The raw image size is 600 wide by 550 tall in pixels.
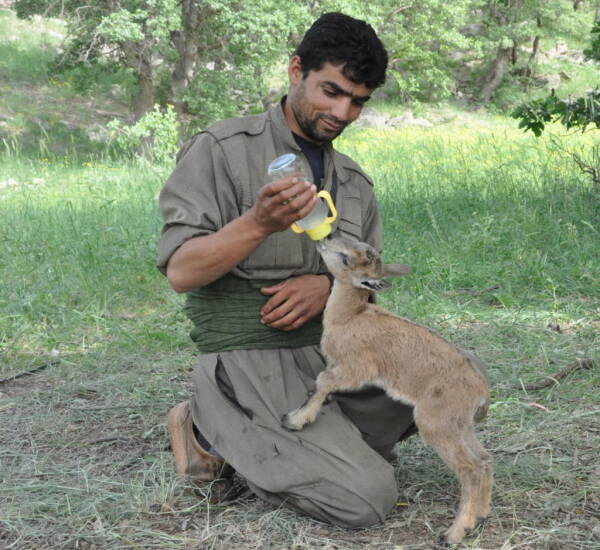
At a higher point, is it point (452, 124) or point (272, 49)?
point (272, 49)

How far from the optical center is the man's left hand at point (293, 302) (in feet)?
11.1

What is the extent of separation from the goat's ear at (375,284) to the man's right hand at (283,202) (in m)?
0.45

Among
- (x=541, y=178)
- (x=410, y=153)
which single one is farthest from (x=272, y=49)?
(x=541, y=178)

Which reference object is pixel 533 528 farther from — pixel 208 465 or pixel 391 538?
pixel 208 465

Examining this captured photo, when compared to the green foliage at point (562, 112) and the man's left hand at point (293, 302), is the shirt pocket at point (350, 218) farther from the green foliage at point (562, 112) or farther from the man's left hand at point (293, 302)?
the green foliage at point (562, 112)

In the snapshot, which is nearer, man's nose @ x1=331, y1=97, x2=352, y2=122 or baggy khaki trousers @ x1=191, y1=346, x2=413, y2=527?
baggy khaki trousers @ x1=191, y1=346, x2=413, y2=527

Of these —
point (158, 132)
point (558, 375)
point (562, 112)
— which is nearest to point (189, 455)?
point (558, 375)

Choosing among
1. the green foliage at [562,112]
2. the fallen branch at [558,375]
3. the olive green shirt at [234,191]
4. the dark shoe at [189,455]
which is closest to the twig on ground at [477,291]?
the fallen branch at [558,375]

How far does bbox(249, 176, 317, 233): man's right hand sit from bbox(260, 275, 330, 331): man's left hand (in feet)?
1.66

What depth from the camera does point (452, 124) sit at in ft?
74.7

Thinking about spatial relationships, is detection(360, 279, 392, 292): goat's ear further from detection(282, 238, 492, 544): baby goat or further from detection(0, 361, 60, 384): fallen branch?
detection(0, 361, 60, 384): fallen branch

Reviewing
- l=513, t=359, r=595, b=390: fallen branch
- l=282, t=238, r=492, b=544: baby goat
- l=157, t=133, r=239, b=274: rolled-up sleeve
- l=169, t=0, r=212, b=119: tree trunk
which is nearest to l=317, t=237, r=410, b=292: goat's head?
l=282, t=238, r=492, b=544: baby goat

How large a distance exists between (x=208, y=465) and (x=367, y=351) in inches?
34.3

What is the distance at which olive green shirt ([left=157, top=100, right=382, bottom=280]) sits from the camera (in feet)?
10.8
